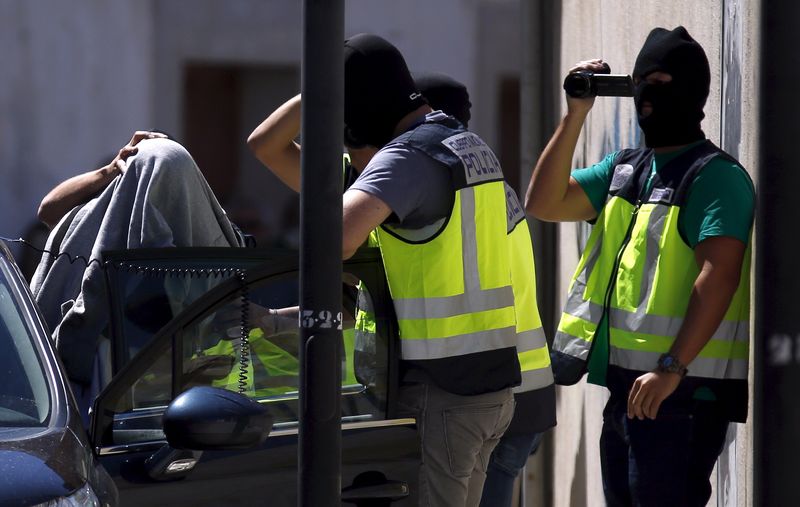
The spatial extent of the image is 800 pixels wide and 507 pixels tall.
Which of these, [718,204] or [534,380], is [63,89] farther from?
[718,204]

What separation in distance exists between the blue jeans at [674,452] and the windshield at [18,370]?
1.83 m

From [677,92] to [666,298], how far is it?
0.63m

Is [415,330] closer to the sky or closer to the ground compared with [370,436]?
closer to the sky

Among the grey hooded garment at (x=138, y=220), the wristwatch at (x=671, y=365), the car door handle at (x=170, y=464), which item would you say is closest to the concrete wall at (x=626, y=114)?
the wristwatch at (x=671, y=365)

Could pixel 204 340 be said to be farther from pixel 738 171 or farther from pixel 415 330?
pixel 738 171

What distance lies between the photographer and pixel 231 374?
3.80m

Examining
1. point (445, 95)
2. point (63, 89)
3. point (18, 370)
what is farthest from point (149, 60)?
point (18, 370)

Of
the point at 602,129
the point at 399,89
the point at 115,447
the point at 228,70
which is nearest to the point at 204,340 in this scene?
the point at 115,447

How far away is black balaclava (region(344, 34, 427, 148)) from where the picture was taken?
3908 millimetres

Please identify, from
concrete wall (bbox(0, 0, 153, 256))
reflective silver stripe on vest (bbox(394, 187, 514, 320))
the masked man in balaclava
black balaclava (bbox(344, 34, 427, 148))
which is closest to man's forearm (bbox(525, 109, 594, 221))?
the masked man in balaclava

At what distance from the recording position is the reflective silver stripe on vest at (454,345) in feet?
12.3

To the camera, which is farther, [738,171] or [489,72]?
[489,72]

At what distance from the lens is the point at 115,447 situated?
11.7ft

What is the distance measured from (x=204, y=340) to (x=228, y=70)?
8.24 meters
